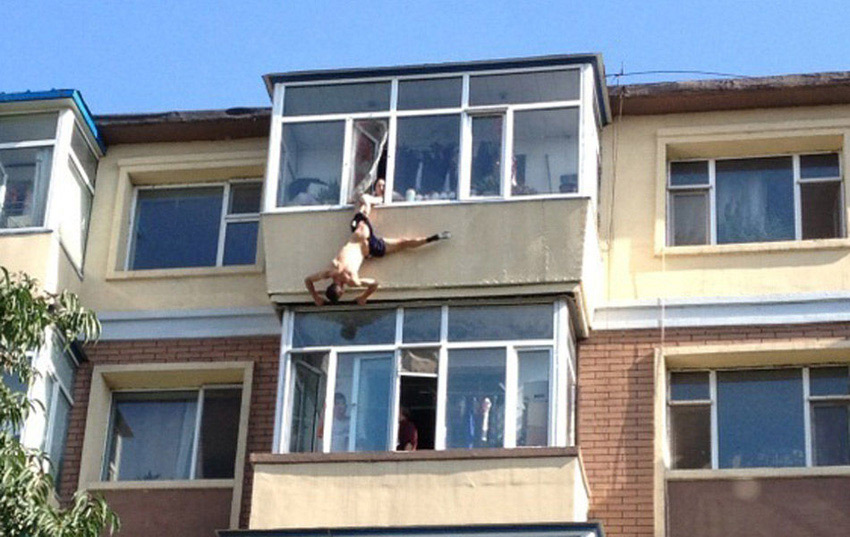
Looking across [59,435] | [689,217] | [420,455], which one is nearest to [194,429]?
[59,435]

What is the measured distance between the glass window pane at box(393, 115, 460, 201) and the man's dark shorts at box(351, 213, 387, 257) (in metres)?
0.62

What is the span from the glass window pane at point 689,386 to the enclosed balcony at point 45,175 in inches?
278

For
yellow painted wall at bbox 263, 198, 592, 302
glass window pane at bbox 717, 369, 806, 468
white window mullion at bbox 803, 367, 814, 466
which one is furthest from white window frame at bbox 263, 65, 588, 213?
white window mullion at bbox 803, 367, 814, 466

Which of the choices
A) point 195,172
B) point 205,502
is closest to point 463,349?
point 205,502

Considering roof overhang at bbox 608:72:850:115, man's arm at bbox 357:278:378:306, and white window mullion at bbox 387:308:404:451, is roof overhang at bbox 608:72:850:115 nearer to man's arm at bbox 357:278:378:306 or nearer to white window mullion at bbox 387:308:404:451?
man's arm at bbox 357:278:378:306

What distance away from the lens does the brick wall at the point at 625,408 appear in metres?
21.3

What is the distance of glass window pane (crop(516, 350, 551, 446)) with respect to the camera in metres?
20.9

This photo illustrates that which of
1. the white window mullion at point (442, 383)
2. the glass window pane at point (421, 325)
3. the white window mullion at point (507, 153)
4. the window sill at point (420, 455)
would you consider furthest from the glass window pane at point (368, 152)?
the window sill at point (420, 455)

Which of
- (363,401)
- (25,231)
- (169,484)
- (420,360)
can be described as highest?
(25,231)

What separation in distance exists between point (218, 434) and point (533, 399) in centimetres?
404

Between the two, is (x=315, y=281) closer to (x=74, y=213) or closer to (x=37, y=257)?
(x=37, y=257)

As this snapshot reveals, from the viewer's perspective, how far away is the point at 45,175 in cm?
2375

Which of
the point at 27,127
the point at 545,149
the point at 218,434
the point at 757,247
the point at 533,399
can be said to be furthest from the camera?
the point at 27,127

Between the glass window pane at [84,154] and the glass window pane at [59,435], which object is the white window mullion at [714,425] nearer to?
the glass window pane at [59,435]
